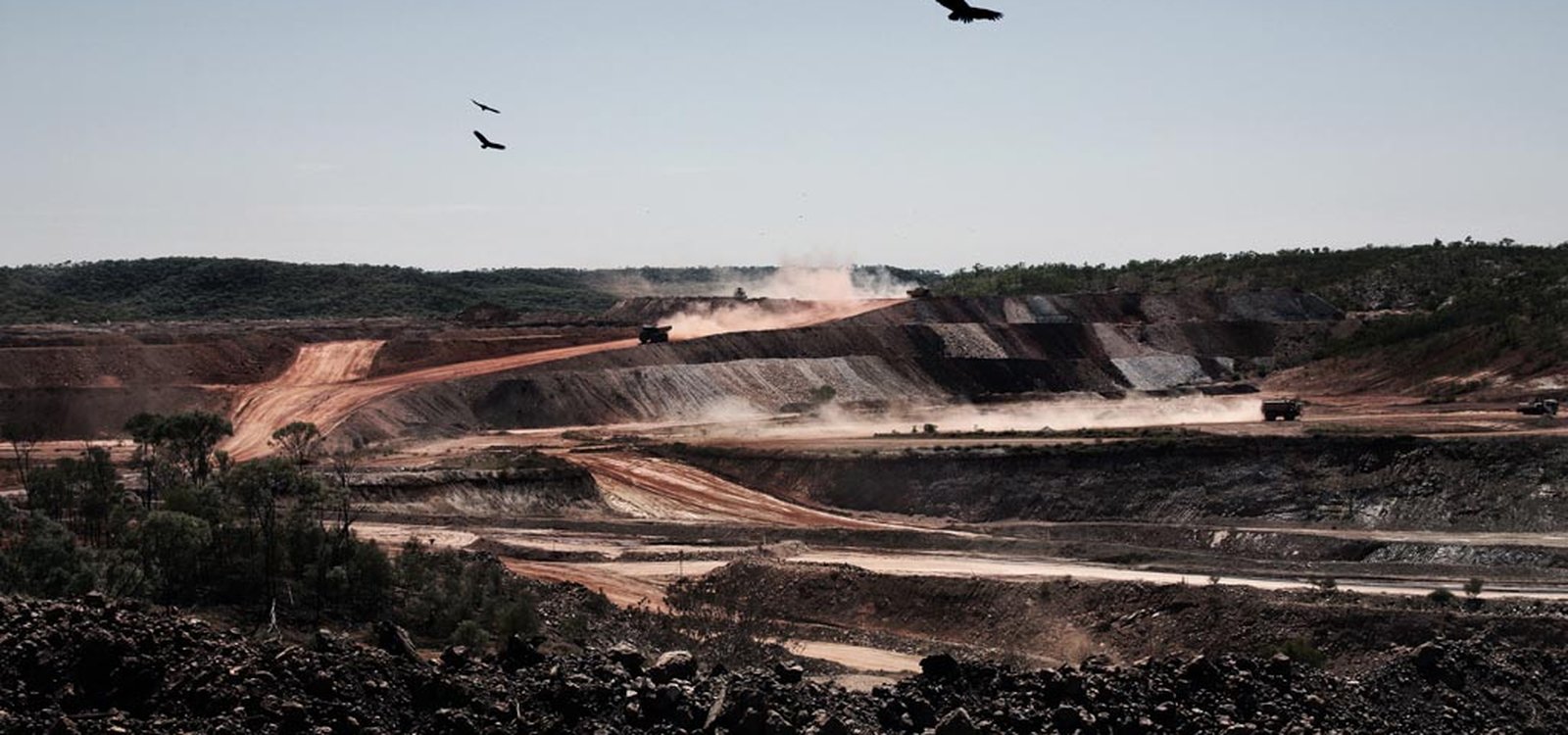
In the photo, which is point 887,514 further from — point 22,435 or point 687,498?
point 22,435

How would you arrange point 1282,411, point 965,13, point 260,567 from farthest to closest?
point 1282,411, point 260,567, point 965,13

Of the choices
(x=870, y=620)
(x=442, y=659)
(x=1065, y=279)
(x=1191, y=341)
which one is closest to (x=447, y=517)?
(x=870, y=620)

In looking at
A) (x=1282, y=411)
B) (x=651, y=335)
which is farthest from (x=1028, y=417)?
(x=651, y=335)

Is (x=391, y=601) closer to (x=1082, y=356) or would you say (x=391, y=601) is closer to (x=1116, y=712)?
(x=1116, y=712)

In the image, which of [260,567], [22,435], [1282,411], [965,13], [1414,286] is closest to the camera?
[965,13]

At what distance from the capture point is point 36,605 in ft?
72.7

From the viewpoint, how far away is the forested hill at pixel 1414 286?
10238cm

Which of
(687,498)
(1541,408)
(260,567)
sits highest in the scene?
(1541,408)

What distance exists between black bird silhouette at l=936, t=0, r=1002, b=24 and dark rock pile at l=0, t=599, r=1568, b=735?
8.66 metres

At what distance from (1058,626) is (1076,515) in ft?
81.8

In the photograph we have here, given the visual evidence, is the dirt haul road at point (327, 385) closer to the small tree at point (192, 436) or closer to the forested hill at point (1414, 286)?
the small tree at point (192, 436)

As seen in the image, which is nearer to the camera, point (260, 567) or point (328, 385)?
point (260, 567)

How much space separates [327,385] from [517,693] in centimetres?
7566

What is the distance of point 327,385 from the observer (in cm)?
9444
